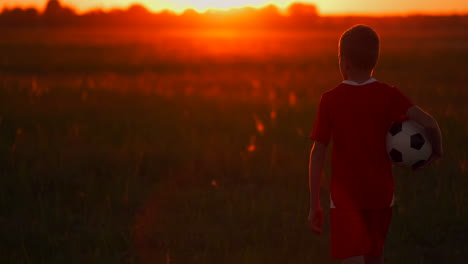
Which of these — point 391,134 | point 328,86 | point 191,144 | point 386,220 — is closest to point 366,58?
point 391,134

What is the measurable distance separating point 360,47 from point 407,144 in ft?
1.66

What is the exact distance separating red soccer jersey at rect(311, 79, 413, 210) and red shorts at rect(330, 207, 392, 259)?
5cm

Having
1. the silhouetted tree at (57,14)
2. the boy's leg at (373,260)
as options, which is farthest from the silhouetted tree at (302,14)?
the boy's leg at (373,260)

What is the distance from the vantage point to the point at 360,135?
2.61 meters

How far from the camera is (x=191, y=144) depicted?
6.47 metres

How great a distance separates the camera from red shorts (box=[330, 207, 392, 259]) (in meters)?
2.60

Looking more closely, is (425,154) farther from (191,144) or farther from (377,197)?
(191,144)

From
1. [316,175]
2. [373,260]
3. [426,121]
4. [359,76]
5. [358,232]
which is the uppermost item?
[359,76]

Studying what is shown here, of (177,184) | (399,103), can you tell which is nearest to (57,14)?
(177,184)

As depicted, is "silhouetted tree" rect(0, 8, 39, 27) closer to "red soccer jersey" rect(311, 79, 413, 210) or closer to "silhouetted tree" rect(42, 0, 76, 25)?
"silhouetted tree" rect(42, 0, 76, 25)

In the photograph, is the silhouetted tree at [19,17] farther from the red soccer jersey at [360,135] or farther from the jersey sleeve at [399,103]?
the jersey sleeve at [399,103]

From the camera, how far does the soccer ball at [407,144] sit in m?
2.59

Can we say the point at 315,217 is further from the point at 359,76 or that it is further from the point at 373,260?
the point at 359,76

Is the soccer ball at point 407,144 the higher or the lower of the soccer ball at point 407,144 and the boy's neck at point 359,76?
the lower
